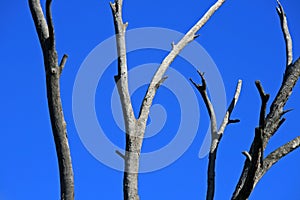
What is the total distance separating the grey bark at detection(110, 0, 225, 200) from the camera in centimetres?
391

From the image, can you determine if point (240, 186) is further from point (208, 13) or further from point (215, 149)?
point (208, 13)

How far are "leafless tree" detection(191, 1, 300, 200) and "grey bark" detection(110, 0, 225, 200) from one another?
820 millimetres

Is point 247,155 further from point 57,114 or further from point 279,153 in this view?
point 57,114

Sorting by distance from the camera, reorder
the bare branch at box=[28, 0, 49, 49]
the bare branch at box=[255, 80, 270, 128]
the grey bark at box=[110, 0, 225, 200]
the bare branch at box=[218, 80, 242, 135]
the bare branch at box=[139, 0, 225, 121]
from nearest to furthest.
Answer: the bare branch at box=[255, 80, 270, 128] → the bare branch at box=[28, 0, 49, 49] → the grey bark at box=[110, 0, 225, 200] → the bare branch at box=[139, 0, 225, 121] → the bare branch at box=[218, 80, 242, 135]

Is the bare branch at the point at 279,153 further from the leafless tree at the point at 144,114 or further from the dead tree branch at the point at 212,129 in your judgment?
the dead tree branch at the point at 212,129

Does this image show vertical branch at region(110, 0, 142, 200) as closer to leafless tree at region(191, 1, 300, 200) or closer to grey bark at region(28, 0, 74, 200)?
grey bark at region(28, 0, 74, 200)

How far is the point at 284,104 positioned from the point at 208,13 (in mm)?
1193

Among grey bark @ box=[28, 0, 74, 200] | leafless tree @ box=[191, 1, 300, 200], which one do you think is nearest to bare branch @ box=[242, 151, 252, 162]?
leafless tree @ box=[191, 1, 300, 200]

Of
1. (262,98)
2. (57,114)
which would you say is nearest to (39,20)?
(57,114)

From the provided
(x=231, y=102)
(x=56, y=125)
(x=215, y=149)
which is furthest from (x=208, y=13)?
(x=56, y=125)

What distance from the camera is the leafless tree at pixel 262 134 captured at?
3.79 m

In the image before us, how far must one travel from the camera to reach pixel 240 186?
410 cm

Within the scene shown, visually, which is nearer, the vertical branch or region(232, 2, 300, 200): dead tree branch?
region(232, 2, 300, 200): dead tree branch

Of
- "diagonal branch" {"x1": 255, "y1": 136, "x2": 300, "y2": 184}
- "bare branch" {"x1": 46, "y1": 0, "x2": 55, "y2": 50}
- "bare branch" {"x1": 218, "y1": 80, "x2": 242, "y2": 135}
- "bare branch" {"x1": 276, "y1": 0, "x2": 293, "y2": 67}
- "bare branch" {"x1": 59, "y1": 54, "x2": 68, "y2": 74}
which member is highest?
"bare branch" {"x1": 276, "y1": 0, "x2": 293, "y2": 67}
